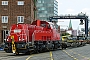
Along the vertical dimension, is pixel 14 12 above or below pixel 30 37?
above

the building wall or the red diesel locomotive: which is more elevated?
the building wall

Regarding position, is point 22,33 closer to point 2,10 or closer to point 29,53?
point 29,53

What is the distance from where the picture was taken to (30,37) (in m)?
30.7

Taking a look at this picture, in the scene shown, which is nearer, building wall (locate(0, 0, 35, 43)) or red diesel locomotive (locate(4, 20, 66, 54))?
red diesel locomotive (locate(4, 20, 66, 54))

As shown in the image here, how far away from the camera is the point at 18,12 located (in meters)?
51.2

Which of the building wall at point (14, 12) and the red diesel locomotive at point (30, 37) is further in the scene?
the building wall at point (14, 12)

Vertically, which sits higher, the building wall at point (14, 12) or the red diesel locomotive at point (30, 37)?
the building wall at point (14, 12)

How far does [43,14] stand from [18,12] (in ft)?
362

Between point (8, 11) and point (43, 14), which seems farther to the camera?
point (43, 14)

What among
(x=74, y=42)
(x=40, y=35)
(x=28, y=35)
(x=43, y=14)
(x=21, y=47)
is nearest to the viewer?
(x=21, y=47)

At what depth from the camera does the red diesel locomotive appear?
28095mm

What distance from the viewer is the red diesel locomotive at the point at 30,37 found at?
28.1m

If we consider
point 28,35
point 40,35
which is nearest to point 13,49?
point 28,35

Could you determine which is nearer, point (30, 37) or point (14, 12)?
point (30, 37)
